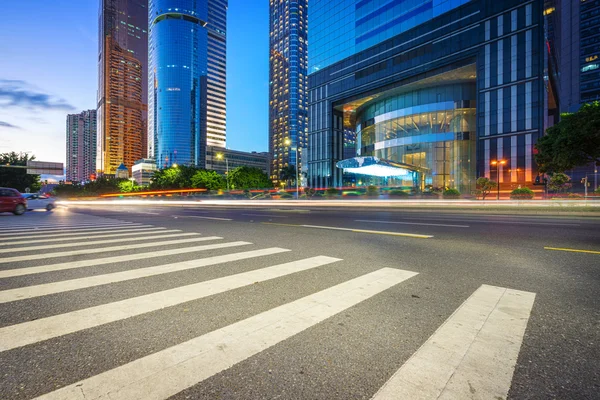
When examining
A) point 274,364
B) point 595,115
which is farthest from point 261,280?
point 595,115

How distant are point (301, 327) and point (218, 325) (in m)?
0.77

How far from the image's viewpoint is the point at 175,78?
17675 cm

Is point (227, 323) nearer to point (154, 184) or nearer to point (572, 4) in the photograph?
point (154, 184)

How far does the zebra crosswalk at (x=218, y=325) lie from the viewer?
184 cm

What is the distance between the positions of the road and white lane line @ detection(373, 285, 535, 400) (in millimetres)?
A: 12

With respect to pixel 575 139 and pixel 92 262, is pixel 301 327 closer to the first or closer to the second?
pixel 92 262

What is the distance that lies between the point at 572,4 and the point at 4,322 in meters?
102

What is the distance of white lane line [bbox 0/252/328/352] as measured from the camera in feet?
8.27

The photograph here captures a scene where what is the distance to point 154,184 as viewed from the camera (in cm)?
8256

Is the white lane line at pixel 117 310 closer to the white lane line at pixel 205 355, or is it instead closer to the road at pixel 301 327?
the road at pixel 301 327

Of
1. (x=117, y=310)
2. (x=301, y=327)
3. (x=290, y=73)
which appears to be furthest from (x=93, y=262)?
(x=290, y=73)

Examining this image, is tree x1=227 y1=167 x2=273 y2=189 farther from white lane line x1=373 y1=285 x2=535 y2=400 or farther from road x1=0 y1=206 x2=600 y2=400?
white lane line x1=373 y1=285 x2=535 y2=400

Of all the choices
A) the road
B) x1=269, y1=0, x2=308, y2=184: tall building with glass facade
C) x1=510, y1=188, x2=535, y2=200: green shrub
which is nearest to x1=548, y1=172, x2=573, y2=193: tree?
x1=510, y1=188, x2=535, y2=200: green shrub

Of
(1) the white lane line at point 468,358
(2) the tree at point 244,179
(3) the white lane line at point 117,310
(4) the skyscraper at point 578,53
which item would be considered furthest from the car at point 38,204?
(4) the skyscraper at point 578,53
